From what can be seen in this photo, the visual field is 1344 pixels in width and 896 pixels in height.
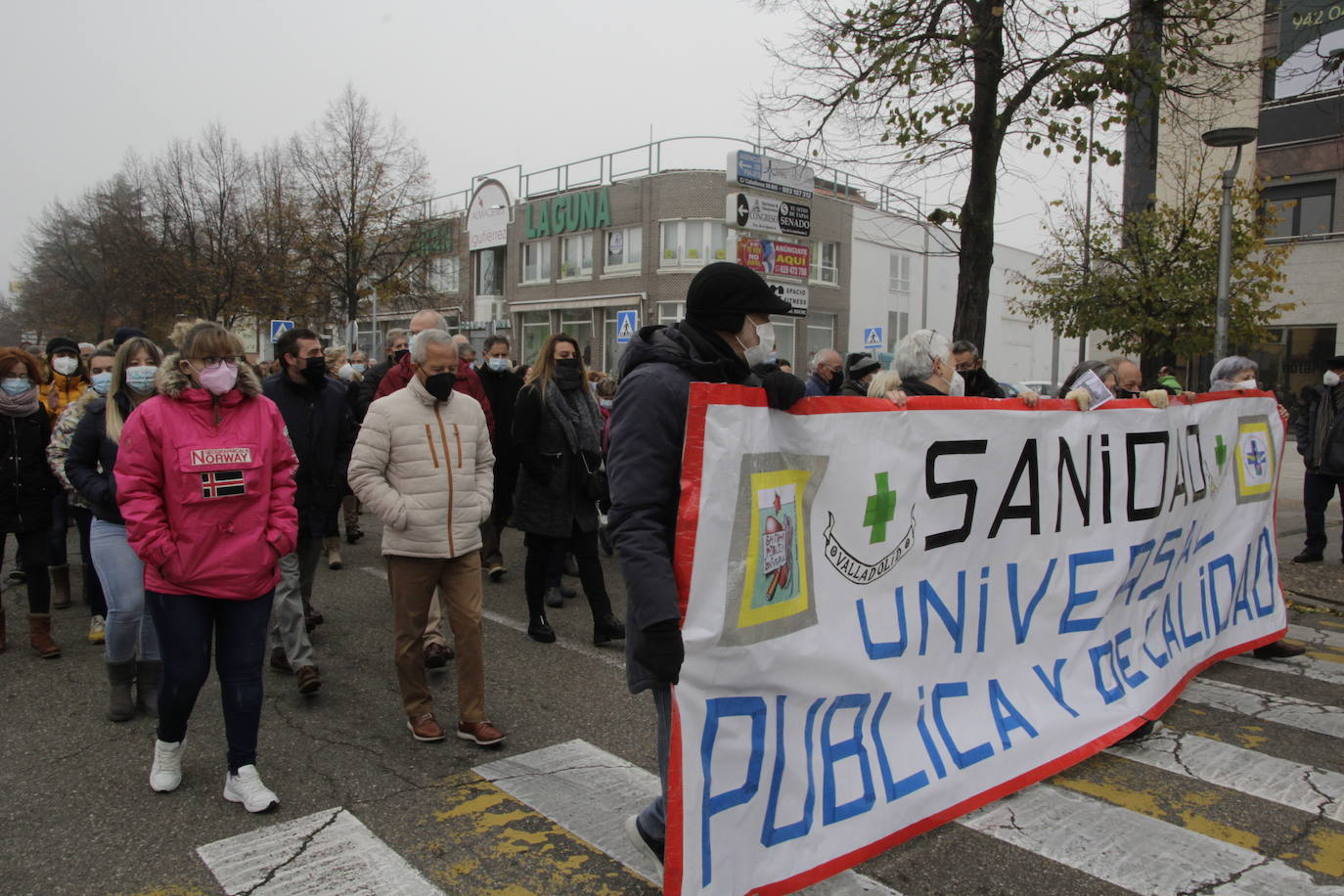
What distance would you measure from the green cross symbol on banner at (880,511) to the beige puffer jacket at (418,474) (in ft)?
6.34

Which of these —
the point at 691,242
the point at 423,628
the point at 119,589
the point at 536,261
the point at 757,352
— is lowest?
the point at 423,628

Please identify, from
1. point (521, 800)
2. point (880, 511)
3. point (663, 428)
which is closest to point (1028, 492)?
point (880, 511)

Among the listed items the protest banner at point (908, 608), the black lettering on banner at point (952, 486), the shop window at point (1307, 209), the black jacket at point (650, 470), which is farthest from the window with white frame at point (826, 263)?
the black jacket at point (650, 470)

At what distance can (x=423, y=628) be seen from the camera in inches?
167

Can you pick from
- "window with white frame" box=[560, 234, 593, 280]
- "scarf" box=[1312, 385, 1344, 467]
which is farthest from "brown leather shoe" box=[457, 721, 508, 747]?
"window with white frame" box=[560, 234, 593, 280]

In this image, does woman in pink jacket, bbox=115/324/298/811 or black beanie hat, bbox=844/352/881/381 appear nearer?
woman in pink jacket, bbox=115/324/298/811

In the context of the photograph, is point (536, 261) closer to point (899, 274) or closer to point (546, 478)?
point (899, 274)

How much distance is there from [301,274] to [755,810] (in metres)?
30.4

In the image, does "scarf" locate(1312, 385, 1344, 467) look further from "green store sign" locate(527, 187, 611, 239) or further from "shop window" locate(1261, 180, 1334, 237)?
"green store sign" locate(527, 187, 611, 239)

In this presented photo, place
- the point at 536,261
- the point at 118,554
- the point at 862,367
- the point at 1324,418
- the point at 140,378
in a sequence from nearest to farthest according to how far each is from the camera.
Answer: the point at 118,554
the point at 140,378
the point at 862,367
the point at 1324,418
the point at 536,261

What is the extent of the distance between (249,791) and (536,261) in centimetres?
3904

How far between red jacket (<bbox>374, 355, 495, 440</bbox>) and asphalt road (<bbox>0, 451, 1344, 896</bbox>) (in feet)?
5.54

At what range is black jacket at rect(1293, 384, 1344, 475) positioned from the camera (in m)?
8.52

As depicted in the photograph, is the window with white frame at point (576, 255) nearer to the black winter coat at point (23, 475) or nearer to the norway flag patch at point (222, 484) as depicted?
the black winter coat at point (23, 475)
